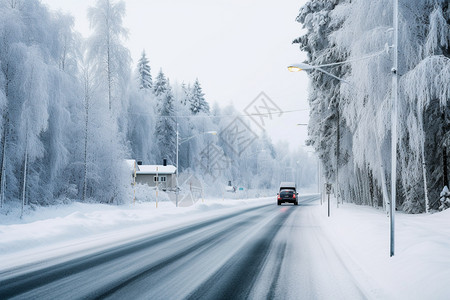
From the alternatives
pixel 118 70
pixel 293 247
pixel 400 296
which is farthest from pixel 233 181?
pixel 400 296

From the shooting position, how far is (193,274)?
22.5 feet

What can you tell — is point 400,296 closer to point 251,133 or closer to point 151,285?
point 151,285

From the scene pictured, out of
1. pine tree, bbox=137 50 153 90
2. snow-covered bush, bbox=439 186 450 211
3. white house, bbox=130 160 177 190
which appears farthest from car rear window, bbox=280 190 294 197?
pine tree, bbox=137 50 153 90

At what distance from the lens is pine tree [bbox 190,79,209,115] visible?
77.4m

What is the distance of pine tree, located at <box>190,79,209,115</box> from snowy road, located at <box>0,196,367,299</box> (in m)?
67.9

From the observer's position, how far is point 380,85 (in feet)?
48.3

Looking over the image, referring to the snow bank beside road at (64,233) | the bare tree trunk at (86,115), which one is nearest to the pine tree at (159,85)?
the bare tree trunk at (86,115)

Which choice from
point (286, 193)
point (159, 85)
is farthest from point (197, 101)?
point (286, 193)

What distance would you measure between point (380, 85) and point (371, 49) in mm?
1653

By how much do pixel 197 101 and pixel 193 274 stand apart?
239ft

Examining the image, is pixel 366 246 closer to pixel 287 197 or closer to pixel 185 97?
pixel 287 197

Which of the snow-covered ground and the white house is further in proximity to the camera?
the white house

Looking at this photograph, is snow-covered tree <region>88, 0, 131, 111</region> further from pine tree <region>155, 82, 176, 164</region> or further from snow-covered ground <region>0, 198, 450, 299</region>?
pine tree <region>155, 82, 176, 164</region>

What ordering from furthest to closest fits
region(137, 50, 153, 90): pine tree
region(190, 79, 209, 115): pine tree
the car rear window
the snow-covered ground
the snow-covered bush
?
region(190, 79, 209, 115): pine tree
region(137, 50, 153, 90): pine tree
the car rear window
the snow-covered bush
the snow-covered ground
